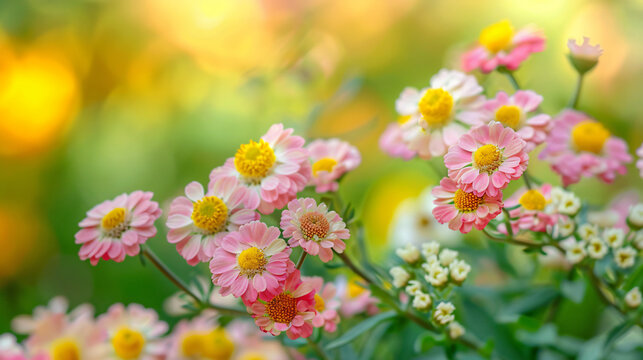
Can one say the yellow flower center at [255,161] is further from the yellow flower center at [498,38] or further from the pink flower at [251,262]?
the yellow flower center at [498,38]

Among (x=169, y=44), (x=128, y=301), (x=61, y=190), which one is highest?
(x=169, y=44)

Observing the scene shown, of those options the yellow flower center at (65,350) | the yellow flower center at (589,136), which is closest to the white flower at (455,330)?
the yellow flower center at (589,136)

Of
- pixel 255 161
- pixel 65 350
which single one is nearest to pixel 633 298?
pixel 255 161

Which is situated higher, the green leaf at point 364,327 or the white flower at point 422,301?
the white flower at point 422,301

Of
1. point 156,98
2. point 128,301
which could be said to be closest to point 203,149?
point 156,98

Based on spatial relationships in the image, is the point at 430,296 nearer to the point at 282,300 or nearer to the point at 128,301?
the point at 282,300

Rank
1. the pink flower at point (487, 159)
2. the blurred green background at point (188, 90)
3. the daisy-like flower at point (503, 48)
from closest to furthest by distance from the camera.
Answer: the pink flower at point (487, 159), the daisy-like flower at point (503, 48), the blurred green background at point (188, 90)
